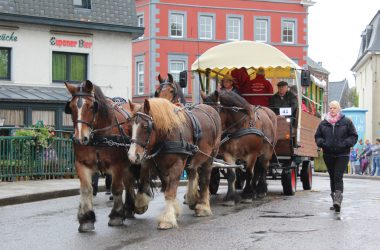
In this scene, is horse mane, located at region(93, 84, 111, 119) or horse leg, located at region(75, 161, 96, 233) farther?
horse mane, located at region(93, 84, 111, 119)

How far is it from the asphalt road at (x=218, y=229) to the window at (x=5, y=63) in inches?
596

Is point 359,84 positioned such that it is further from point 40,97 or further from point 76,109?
point 76,109

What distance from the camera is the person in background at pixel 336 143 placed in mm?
11781

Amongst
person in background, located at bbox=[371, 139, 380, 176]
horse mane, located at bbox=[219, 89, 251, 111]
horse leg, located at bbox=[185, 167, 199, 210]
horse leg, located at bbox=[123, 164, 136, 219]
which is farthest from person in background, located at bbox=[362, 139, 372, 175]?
horse leg, located at bbox=[123, 164, 136, 219]

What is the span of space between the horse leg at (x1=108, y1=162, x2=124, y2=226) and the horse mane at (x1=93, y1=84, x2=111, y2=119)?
2.35 ft

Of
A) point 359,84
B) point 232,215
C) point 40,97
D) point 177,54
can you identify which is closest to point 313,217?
point 232,215

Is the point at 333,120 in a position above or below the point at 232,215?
above

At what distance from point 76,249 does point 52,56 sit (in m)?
21.7

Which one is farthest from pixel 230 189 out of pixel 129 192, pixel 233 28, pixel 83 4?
pixel 233 28

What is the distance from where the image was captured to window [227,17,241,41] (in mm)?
48781

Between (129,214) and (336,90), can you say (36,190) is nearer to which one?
(129,214)

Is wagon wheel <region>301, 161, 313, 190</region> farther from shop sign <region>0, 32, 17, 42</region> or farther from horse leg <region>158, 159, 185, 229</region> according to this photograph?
shop sign <region>0, 32, 17, 42</region>

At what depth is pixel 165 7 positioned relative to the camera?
46844mm

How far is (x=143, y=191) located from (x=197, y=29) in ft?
124
